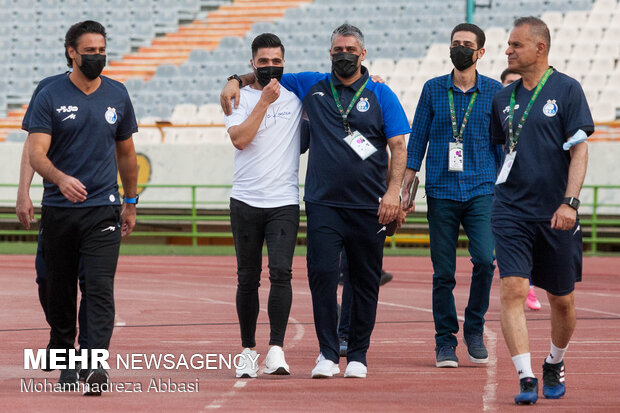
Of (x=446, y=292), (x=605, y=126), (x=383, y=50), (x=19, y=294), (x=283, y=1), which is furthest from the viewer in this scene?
(x=283, y=1)

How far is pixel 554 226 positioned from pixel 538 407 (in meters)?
0.99

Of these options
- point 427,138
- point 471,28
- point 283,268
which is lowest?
point 283,268

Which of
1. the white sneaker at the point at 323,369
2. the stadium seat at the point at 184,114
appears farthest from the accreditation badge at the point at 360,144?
the stadium seat at the point at 184,114

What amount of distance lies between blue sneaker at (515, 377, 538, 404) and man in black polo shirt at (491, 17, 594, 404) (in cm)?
14

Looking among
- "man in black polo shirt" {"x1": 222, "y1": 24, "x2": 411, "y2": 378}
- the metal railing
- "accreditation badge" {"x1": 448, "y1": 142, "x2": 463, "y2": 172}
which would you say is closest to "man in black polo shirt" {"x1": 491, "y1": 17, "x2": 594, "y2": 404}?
"man in black polo shirt" {"x1": 222, "y1": 24, "x2": 411, "y2": 378}

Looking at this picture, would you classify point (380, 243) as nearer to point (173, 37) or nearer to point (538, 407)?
point (538, 407)

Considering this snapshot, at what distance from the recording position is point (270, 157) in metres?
7.70

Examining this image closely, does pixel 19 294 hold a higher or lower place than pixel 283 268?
lower

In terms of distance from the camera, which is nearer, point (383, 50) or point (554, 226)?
point (554, 226)

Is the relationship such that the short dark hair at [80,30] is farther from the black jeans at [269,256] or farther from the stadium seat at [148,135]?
the stadium seat at [148,135]

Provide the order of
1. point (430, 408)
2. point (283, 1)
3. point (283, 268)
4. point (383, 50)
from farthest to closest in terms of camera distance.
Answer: point (283, 1), point (383, 50), point (283, 268), point (430, 408)

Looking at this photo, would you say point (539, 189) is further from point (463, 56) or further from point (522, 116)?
point (463, 56)

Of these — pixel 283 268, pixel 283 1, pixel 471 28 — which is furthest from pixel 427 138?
pixel 283 1

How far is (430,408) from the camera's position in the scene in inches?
250
